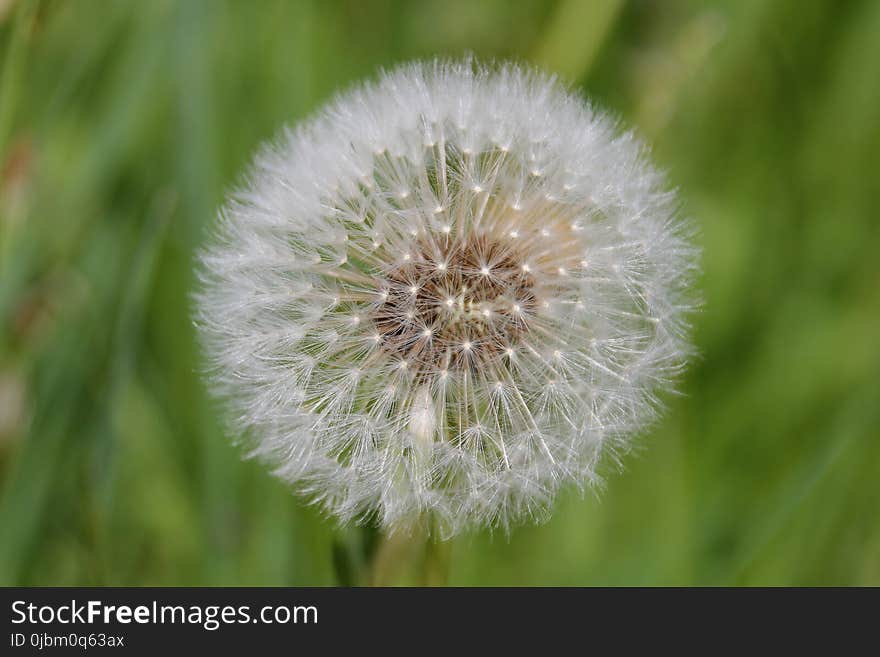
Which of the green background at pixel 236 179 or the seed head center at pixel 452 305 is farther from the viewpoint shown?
the green background at pixel 236 179

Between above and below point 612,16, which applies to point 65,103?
below

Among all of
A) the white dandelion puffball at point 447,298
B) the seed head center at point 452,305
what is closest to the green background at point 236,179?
the white dandelion puffball at point 447,298

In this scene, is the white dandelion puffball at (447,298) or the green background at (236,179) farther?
the green background at (236,179)

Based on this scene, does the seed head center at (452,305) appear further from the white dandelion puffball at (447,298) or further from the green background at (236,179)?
the green background at (236,179)

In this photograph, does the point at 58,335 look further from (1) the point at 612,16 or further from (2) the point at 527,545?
(1) the point at 612,16

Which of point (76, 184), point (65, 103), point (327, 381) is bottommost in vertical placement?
point (327, 381)
